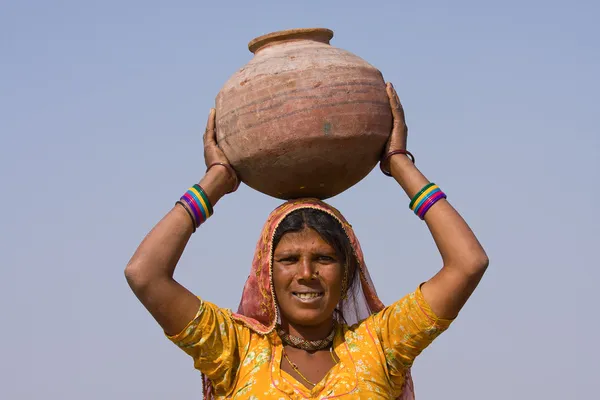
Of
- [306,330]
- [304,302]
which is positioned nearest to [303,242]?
[304,302]

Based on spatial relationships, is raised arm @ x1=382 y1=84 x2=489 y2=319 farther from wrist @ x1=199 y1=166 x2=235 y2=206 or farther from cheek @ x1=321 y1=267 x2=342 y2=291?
wrist @ x1=199 y1=166 x2=235 y2=206

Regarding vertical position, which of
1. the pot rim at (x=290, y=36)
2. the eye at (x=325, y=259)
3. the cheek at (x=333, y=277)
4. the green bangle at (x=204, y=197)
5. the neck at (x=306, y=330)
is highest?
the pot rim at (x=290, y=36)

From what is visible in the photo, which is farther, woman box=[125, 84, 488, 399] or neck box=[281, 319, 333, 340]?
neck box=[281, 319, 333, 340]

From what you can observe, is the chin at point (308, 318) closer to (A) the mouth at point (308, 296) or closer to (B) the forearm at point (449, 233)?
(A) the mouth at point (308, 296)

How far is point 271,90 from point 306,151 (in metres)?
0.34

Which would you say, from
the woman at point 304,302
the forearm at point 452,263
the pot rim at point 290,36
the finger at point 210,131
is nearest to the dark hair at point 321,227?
the woman at point 304,302

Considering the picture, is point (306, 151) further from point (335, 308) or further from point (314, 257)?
point (335, 308)

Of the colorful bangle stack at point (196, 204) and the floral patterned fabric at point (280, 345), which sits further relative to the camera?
the colorful bangle stack at point (196, 204)

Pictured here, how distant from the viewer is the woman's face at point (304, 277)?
588cm

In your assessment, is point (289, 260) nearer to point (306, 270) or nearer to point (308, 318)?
point (306, 270)

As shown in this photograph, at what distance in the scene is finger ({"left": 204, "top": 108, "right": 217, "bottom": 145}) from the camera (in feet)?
20.2

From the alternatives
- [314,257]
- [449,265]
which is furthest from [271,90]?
[449,265]

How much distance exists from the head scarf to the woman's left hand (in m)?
0.43

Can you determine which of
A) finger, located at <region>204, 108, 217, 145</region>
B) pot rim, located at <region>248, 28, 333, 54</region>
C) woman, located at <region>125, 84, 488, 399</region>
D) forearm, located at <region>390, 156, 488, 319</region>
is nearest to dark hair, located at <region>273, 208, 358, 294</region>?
woman, located at <region>125, 84, 488, 399</region>
